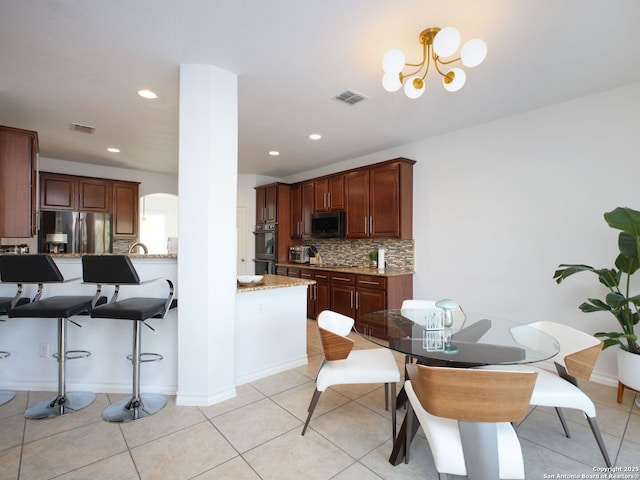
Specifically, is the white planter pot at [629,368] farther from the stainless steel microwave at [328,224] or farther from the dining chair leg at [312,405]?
the stainless steel microwave at [328,224]

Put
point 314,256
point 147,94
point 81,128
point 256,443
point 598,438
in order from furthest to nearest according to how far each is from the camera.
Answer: point 314,256, point 81,128, point 147,94, point 256,443, point 598,438

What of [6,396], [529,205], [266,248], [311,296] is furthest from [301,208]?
[6,396]

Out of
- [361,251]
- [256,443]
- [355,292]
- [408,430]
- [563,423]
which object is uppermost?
[361,251]

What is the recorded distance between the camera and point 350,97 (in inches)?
121

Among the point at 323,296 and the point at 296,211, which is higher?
the point at 296,211

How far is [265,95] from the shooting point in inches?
120

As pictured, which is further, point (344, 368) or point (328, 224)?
point (328, 224)

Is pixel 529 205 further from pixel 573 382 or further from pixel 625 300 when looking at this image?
pixel 573 382

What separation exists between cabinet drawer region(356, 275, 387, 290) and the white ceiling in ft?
6.12

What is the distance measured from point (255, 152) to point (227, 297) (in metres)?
2.99

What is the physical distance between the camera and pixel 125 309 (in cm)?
220

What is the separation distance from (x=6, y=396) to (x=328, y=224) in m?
4.08

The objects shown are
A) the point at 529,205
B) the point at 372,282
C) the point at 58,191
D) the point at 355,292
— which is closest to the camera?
the point at 529,205

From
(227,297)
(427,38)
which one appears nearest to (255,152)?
(227,297)
